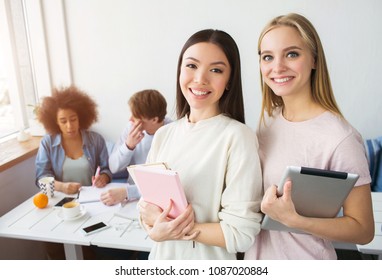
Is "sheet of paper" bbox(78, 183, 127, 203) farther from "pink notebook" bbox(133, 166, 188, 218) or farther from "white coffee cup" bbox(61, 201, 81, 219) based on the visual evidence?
"pink notebook" bbox(133, 166, 188, 218)

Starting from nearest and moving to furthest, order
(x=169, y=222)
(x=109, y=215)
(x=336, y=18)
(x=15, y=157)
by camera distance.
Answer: (x=169, y=222), (x=109, y=215), (x=336, y=18), (x=15, y=157)

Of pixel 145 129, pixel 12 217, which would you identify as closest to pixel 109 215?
pixel 12 217

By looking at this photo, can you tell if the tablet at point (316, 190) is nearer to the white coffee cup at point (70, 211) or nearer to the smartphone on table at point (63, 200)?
the white coffee cup at point (70, 211)

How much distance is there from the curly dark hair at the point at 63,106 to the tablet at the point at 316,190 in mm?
1280

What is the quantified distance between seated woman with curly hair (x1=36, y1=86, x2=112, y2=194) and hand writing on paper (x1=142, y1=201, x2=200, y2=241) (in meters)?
0.90

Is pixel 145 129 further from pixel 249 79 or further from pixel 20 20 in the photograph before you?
pixel 20 20

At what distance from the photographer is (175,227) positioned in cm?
72

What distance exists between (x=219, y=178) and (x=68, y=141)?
1226 mm

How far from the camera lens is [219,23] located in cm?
160

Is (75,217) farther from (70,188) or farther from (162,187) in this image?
(162,187)

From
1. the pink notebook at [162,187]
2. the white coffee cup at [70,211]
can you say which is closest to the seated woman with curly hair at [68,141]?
the white coffee cup at [70,211]

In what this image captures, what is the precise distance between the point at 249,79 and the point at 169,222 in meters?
1.04

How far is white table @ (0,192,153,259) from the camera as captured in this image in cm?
109


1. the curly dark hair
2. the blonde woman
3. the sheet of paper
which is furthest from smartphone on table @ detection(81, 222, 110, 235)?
the curly dark hair
